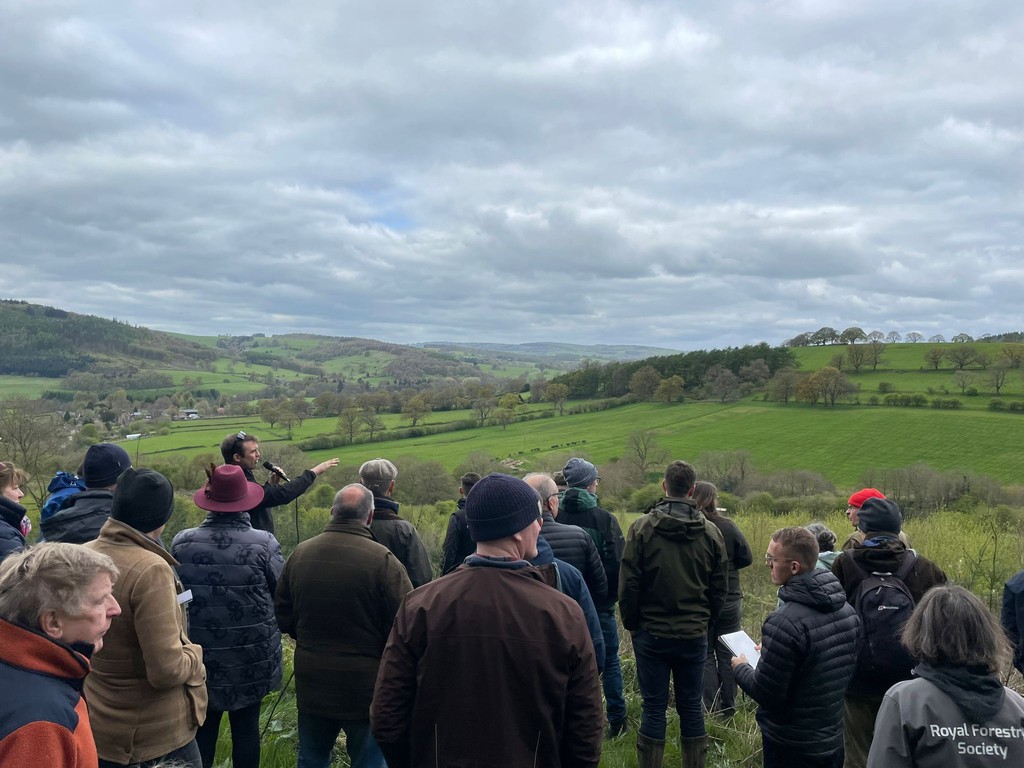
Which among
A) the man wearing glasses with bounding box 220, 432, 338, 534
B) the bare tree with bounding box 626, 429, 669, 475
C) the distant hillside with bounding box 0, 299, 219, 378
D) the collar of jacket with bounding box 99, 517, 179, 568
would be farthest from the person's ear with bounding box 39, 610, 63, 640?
the distant hillside with bounding box 0, 299, 219, 378

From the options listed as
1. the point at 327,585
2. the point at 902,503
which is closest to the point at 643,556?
the point at 327,585

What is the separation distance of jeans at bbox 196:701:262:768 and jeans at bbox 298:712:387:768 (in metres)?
0.39

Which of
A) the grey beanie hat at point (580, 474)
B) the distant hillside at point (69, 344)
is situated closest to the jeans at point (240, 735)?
the grey beanie hat at point (580, 474)

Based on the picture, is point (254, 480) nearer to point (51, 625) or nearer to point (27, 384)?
point (51, 625)

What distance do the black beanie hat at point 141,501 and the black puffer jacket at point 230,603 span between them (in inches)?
25.3

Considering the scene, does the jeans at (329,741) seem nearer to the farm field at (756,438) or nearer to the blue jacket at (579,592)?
the blue jacket at (579,592)

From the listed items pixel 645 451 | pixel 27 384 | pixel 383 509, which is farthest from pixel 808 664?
pixel 27 384

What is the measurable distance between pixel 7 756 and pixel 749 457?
4826 centimetres

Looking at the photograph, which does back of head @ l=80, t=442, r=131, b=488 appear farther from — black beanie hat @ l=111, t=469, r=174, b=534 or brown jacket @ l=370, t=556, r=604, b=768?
brown jacket @ l=370, t=556, r=604, b=768

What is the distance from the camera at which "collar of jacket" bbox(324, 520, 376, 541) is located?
3.45 metres

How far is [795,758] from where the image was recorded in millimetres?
3330

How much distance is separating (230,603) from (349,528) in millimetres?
857

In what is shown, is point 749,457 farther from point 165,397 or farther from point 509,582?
point 165,397

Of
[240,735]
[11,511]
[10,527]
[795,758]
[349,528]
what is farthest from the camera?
[11,511]
